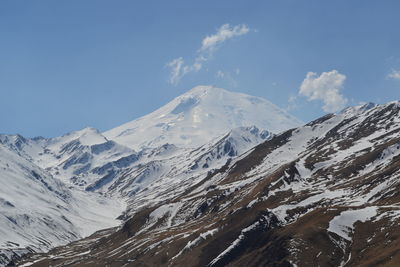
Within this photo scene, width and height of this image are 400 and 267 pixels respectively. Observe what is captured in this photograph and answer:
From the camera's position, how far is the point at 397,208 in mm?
188875

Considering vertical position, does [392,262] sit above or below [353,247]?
below

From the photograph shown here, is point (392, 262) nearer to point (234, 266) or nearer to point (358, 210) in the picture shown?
point (358, 210)

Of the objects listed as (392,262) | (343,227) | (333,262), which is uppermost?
(343,227)

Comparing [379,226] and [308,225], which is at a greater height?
[308,225]

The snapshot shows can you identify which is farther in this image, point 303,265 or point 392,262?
point 303,265

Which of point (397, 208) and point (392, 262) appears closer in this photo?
point (392, 262)

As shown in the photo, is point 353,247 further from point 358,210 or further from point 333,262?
point 358,210

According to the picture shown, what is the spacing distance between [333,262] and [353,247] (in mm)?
11343

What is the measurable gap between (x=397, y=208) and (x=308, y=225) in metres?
31.9

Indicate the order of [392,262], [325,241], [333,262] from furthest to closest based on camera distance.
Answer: [325,241]
[333,262]
[392,262]

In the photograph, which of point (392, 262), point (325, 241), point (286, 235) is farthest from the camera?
point (286, 235)

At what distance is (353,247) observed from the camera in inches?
6959

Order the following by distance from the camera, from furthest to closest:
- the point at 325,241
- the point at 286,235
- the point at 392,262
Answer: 1. the point at 286,235
2. the point at 325,241
3. the point at 392,262

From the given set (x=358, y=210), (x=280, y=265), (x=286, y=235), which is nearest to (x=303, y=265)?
(x=280, y=265)
